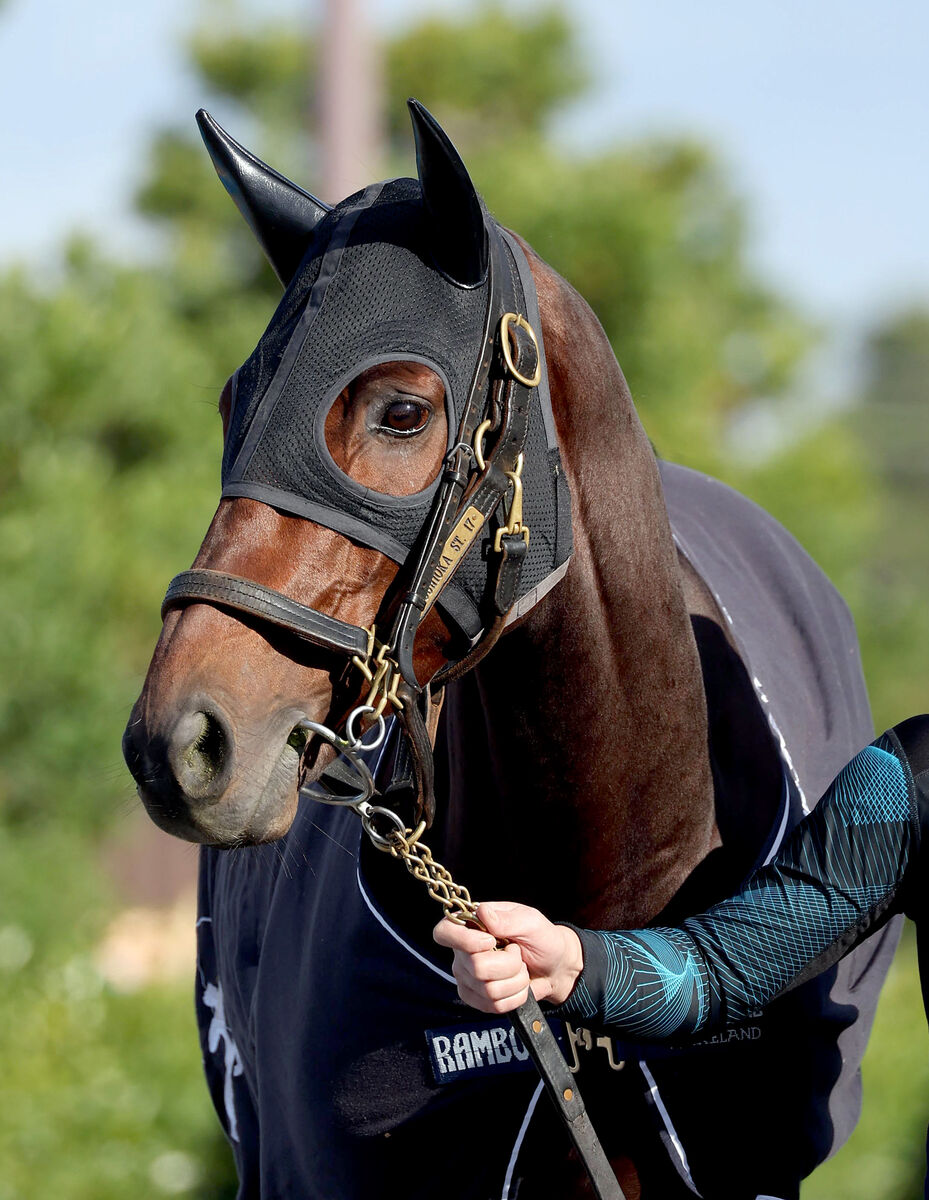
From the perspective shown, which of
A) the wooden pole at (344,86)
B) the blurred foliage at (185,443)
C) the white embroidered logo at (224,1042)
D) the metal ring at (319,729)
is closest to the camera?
the metal ring at (319,729)

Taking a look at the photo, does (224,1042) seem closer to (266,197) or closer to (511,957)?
(511,957)

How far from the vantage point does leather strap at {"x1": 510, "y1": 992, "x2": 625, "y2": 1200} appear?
1.75m

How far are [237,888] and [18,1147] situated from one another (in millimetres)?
2450

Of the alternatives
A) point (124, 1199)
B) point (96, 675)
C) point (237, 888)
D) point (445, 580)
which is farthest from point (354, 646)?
point (96, 675)

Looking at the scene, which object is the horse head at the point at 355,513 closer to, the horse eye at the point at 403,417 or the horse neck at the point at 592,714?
the horse eye at the point at 403,417

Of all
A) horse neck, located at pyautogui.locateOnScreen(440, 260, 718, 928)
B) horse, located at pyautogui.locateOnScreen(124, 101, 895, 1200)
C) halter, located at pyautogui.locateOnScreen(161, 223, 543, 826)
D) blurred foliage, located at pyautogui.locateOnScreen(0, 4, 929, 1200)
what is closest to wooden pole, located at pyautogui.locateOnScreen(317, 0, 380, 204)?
blurred foliage, located at pyautogui.locateOnScreen(0, 4, 929, 1200)

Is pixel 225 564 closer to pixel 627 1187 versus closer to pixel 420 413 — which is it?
pixel 420 413

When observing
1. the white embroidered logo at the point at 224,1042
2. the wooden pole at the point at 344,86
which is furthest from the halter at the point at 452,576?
the wooden pole at the point at 344,86

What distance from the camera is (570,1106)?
1.78 meters

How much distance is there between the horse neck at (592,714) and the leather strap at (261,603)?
37 cm

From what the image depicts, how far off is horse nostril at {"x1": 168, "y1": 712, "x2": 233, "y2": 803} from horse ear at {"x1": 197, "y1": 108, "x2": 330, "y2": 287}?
2.39ft

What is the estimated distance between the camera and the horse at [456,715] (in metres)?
1.65

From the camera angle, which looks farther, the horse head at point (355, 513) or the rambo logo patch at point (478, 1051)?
the rambo logo patch at point (478, 1051)

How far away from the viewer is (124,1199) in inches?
176
